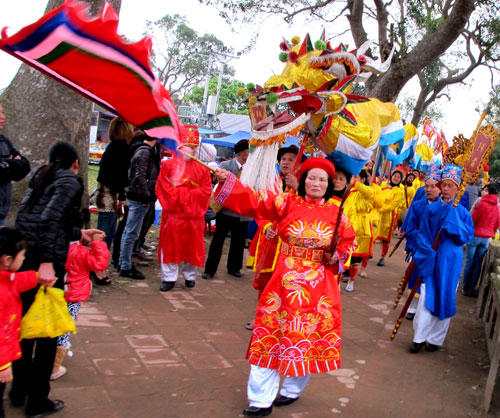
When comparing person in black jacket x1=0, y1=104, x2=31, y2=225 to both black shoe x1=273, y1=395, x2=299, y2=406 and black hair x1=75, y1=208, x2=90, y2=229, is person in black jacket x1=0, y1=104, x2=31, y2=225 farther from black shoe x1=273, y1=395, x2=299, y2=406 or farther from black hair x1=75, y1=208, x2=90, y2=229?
black shoe x1=273, y1=395, x2=299, y2=406

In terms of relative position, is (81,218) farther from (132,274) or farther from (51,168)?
(132,274)

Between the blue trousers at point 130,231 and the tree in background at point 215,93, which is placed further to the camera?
the tree in background at point 215,93

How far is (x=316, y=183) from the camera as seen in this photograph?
3504 millimetres

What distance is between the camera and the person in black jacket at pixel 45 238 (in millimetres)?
2904

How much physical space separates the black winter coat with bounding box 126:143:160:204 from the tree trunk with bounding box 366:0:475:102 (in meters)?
8.08

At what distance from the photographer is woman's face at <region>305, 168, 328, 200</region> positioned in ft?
11.5

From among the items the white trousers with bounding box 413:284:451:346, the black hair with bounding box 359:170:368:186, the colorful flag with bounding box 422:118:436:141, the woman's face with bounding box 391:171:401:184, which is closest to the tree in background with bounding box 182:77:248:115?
the colorful flag with bounding box 422:118:436:141

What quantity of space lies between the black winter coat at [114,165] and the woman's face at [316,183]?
3126 mm

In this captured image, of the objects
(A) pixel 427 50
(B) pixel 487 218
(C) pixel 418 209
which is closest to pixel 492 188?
(B) pixel 487 218

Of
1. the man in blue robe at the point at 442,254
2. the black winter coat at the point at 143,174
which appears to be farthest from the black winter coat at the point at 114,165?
the man in blue robe at the point at 442,254

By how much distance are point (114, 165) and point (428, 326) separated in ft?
12.7

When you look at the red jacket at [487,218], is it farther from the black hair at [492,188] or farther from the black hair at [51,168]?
→ the black hair at [51,168]

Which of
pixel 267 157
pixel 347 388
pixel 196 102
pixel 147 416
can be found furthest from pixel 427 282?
pixel 196 102

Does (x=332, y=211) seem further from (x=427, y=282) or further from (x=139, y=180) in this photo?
(x=139, y=180)
